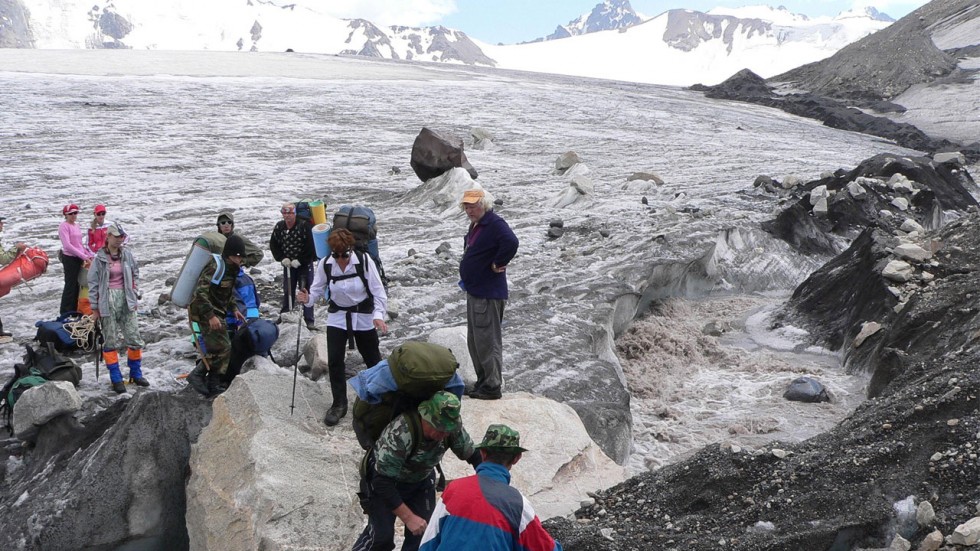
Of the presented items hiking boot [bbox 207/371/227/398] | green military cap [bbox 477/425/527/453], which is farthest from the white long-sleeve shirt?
green military cap [bbox 477/425/527/453]

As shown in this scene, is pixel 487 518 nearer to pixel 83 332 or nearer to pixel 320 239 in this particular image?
pixel 320 239

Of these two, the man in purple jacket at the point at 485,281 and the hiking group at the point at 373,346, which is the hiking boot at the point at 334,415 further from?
the man in purple jacket at the point at 485,281

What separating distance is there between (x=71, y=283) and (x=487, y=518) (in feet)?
17.4

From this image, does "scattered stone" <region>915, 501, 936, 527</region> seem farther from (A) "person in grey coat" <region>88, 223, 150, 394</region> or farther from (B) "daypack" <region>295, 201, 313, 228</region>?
(B) "daypack" <region>295, 201, 313, 228</region>

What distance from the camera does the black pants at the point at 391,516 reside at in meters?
3.29

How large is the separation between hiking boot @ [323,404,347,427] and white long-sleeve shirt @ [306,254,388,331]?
1.88 ft

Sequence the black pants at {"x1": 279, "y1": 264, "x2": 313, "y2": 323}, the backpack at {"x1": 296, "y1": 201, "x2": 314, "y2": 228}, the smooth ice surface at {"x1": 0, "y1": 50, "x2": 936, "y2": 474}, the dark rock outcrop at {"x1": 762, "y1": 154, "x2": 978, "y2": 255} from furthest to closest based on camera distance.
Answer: the dark rock outcrop at {"x1": 762, "y1": 154, "x2": 978, "y2": 255} < the smooth ice surface at {"x1": 0, "y1": 50, "x2": 936, "y2": 474} < the black pants at {"x1": 279, "y1": 264, "x2": 313, "y2": 323} < the backpack at {"x1": 296, "y1": 201, "x2": 314, "y2": 228}

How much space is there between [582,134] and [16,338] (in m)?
16.8

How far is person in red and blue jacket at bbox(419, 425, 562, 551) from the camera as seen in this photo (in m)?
2.55

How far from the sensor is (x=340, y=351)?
4863 millimetres

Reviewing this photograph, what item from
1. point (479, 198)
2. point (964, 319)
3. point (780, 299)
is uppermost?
point (479, 198)

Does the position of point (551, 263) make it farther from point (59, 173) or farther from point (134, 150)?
point (134, 150)

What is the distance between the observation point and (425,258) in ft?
31.7

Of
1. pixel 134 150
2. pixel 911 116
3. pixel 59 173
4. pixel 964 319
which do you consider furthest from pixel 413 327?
pixel 911 116
